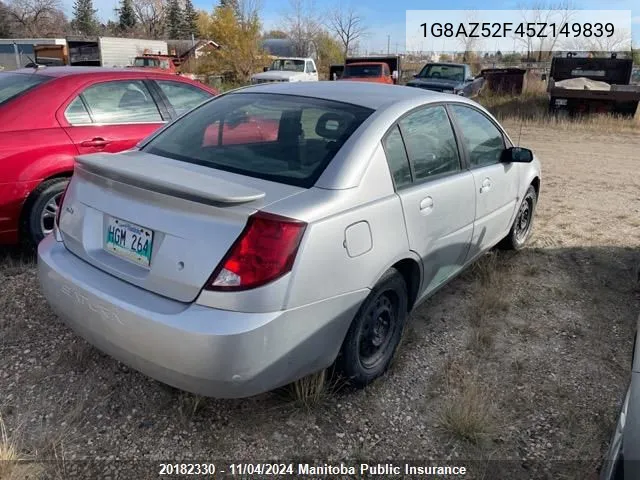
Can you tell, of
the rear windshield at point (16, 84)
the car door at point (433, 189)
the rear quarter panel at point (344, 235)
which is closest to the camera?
the rear quarter panel at point (344, 235)

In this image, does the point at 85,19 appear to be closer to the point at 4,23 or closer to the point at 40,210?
the point at 4,23

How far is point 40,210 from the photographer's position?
3.96 meters

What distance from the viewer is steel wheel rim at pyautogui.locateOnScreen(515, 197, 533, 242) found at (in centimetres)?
468

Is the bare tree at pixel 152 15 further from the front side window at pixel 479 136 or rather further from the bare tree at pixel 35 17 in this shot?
the front side window at pixel 479 136

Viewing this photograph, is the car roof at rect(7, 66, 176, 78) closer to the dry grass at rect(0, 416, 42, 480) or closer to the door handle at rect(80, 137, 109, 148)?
the door handle at rect(80, 137, 109, 148)

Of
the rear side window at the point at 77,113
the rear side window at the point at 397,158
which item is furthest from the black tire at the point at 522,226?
the rear side window at the point at 77,113

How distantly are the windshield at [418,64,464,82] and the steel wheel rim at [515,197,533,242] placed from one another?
12518 mm

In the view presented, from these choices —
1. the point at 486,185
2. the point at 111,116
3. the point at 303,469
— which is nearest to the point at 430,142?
the point at 486,185

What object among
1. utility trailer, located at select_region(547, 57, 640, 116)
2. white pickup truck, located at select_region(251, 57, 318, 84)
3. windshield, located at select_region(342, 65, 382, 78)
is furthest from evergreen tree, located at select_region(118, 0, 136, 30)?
utility trailer, located at select_region(547, 57, 640, 116)

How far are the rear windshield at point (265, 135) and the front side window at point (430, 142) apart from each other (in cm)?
34

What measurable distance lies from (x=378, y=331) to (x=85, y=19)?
275 feet

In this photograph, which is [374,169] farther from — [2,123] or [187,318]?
[2,123]

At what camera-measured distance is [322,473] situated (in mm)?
2262

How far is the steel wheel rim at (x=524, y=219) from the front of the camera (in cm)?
468
